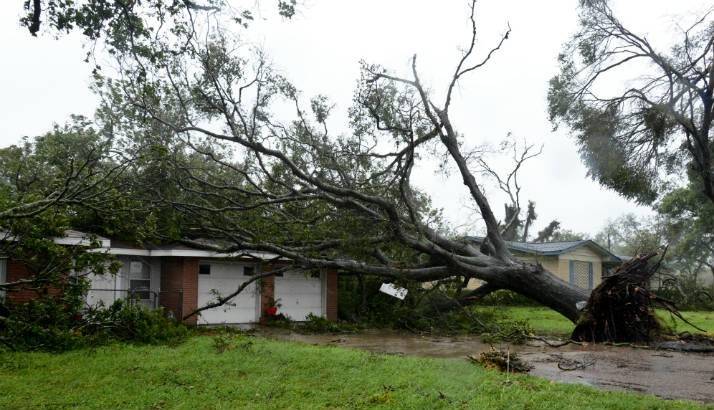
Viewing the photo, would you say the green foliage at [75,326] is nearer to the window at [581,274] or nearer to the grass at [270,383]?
the grass at [270,383]

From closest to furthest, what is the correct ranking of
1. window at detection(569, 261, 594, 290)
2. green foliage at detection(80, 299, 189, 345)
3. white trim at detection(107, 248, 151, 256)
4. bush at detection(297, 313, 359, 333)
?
green foliage at detection(80, 299, 189, 345), white trim at detection(107, 248, 151, 256), bush at detection(297, 313, 359, 333), window at detection(569, 261, 594, 290)

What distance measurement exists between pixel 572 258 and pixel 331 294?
52.5ft

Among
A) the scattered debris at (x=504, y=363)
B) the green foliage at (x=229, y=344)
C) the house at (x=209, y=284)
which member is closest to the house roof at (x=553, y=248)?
the house at (x=209, y=284)

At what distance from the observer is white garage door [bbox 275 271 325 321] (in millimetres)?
19031

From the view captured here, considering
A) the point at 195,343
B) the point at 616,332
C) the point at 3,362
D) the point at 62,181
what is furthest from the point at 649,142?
the point at 3,362

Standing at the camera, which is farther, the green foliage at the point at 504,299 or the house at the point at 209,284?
the green foliage at the point at 504,299

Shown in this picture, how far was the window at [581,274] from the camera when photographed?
3097cm

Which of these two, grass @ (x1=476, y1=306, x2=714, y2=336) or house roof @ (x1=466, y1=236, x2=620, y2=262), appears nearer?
grass @ (x1=476, y1=306, x2=714, y2=336)

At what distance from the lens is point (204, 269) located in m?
18.0

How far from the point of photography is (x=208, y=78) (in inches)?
538

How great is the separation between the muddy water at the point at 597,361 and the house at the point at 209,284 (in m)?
2.73

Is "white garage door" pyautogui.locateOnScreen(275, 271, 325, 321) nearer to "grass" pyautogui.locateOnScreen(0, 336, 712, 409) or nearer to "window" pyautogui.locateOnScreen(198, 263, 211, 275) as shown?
"window" pyautogui.locateOnScreen(198, 263, 211, 275)

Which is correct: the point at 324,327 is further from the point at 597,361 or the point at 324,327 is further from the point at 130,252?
the point at 597,361

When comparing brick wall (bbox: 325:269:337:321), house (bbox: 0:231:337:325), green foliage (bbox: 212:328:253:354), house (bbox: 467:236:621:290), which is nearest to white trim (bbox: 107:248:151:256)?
house (bbox: 0:231:337:325)
